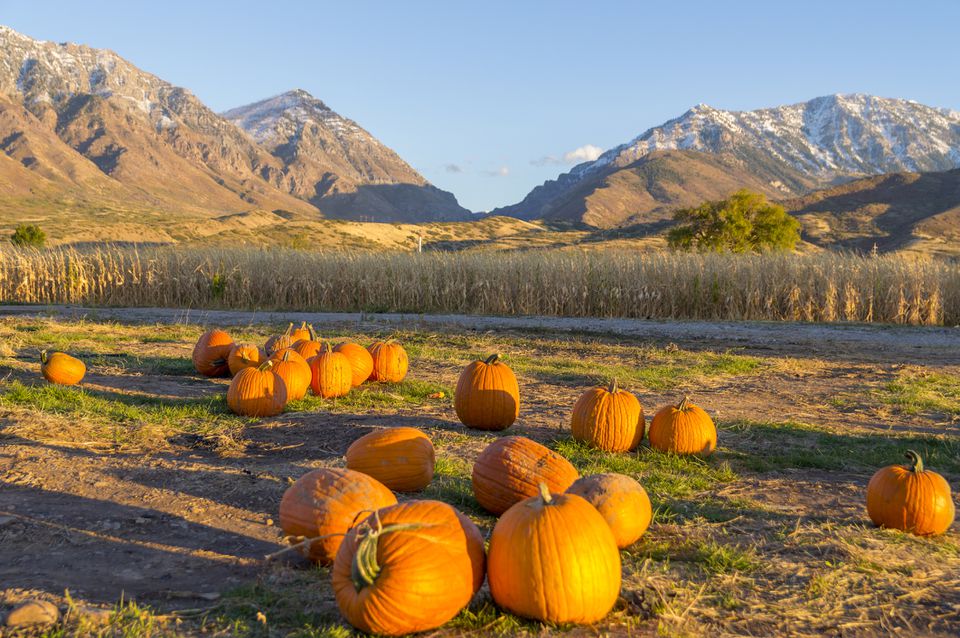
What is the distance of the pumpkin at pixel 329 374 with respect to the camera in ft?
24.0

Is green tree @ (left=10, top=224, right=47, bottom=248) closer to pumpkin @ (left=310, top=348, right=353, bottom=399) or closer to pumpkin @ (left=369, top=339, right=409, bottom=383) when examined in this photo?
pumpkin @ (left=369, top=339, right=409, bottom=383)

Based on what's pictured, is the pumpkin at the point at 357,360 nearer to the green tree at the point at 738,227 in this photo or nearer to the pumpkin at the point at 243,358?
the pumpkin at the point at 243,358

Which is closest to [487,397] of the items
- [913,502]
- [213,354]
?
[913,502]

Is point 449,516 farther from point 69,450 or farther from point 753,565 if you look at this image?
point 69,450

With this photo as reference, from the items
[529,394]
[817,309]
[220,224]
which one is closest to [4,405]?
[529,394]

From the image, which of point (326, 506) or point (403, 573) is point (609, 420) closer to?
point (326, 506)

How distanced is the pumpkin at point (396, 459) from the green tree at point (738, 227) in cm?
3596

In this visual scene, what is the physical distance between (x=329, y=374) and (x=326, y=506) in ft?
12.7

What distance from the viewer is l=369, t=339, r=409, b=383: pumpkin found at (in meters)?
8.19

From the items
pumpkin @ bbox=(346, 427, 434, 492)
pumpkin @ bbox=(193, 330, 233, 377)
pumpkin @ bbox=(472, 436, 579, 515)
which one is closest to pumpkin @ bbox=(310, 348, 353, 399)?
pumpkin @ bbox=(193, 330, 233, 377)

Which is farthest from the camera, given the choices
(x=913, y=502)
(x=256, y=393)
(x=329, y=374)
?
(x=329, y=374)

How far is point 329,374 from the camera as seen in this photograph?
7309 mm

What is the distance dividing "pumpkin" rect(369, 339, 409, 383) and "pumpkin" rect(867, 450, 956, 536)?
507 cm

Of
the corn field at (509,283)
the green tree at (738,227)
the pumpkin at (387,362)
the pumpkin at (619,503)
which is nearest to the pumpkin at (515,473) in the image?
the pumpkin at (619,503)
